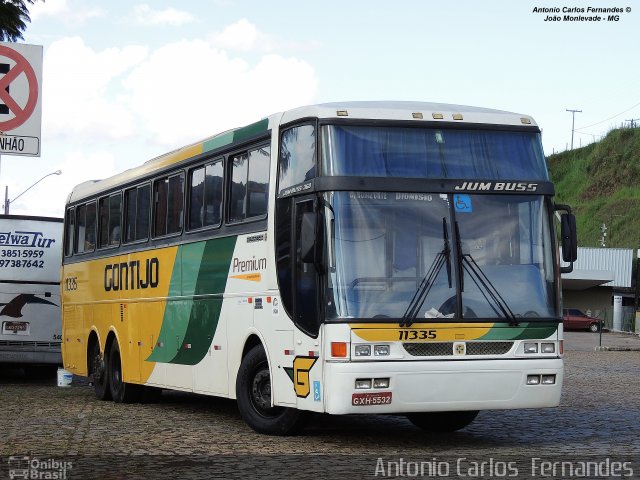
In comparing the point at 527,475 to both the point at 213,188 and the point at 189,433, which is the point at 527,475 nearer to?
the point at 189,433

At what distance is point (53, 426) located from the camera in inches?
592

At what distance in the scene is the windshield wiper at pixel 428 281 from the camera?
1253 centimetres

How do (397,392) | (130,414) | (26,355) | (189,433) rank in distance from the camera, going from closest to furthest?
(397,392) < (189,433) < (130,414) < (26,355)

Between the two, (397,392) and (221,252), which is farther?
(221,252)

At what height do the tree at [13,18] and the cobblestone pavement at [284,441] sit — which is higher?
the tree at [13,18]

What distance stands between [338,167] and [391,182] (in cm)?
54

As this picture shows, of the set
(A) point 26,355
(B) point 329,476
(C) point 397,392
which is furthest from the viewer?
(A) point 26,355

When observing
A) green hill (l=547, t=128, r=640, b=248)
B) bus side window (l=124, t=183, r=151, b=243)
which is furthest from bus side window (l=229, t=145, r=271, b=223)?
green hill (l=547, t=128, r=640, b=248)

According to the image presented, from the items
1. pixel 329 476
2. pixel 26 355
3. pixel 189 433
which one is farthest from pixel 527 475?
pixel 26 355

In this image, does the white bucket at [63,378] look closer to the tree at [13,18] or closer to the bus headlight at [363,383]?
the tree at [13,18]

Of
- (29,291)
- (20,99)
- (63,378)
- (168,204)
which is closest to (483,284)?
(20,99)

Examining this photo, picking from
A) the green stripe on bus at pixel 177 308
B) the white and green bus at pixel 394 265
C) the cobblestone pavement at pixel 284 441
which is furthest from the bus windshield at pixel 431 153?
the green stripe on bus at pixel 177 308

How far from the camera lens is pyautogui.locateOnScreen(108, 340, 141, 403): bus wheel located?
19828 mm

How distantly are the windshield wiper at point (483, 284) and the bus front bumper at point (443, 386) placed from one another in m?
0.47
